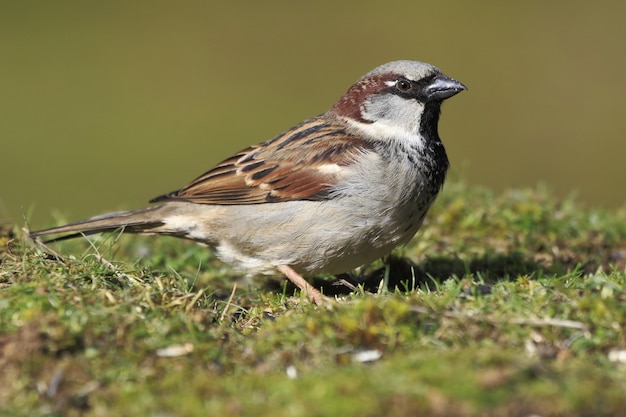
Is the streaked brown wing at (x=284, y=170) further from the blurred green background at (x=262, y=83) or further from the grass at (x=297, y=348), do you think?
the blurred green background at (x=262, y=83)

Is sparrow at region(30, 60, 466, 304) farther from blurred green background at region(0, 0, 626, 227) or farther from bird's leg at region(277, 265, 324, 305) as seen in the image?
blurred green background at region(0, 0, 626, 227)

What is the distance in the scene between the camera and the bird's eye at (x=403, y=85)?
563cm

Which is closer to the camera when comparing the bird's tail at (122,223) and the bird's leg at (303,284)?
Result: the bird's leg at (303,284)

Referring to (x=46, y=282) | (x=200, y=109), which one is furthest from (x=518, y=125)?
(x=46, y=282)

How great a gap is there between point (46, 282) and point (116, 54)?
18.1m

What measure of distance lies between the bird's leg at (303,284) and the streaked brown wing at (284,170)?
18.0 inches

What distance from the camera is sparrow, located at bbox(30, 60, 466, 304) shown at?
527cm

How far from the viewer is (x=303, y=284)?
538 centimetres

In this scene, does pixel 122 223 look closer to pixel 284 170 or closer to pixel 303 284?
pixel 284 170

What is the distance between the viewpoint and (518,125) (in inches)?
708

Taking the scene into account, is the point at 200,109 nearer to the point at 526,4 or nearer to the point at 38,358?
the point at 526,4

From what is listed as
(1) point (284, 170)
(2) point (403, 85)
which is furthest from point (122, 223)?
(2) point (403, 85)

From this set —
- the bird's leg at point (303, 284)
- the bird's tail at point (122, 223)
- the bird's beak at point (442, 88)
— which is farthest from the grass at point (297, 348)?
the bird's beak at point (442, 88)

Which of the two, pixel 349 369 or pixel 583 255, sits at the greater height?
pixel 349 369
